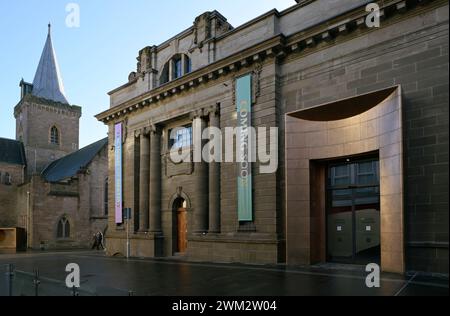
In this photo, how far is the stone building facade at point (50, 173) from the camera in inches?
1624

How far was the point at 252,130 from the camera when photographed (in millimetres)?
17906

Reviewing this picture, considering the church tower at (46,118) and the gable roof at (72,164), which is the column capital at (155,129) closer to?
the gable roof at (72,164)

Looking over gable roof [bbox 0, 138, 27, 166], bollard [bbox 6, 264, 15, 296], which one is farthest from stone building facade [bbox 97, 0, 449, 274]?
gable roof [bbox 0, 138, 27, 166]

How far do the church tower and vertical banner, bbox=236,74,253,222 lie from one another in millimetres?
43674

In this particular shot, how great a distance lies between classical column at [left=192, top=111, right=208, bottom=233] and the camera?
65.9 ft

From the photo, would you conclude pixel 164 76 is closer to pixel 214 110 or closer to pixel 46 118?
pixel 214 110

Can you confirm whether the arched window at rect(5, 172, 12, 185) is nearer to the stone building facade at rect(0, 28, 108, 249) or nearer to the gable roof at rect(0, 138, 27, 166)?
the stone building facade at rect(0, 28, 108, 249)

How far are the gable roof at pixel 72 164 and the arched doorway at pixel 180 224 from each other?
24.9 metres

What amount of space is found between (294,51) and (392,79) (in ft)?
15.2

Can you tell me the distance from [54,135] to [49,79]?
375 inches

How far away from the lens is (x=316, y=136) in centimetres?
1608

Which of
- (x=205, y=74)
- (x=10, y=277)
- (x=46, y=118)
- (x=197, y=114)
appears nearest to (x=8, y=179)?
(x=46, y=118)
